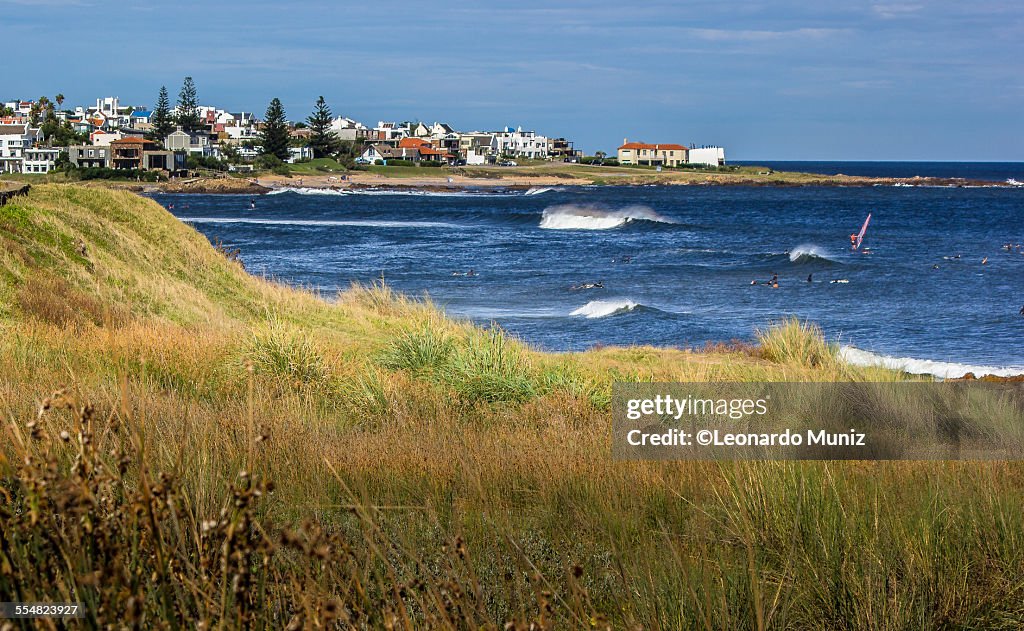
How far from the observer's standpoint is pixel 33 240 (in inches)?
701

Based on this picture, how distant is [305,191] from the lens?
117500 millimetres

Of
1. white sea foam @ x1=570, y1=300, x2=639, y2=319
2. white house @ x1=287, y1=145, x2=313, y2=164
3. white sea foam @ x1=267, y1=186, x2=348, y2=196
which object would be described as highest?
white house @ x1=287, y1=145, x2=313, y2=164

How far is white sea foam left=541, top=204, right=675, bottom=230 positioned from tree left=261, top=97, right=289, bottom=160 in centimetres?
8574

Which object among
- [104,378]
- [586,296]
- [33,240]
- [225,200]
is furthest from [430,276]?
[225,200]

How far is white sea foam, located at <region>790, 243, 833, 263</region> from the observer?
155 feet

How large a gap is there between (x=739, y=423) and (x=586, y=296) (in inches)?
1015

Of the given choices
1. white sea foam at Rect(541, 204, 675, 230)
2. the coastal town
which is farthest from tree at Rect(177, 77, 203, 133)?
white sea foam at Rect(541, 204, 675, 230)

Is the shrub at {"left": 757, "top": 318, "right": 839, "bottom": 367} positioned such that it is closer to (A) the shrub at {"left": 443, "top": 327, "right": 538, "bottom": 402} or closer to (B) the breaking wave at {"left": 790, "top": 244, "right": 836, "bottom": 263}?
(A) the shrub at {"left": 443, "top": 327, "right": 538, "bottom": 402}

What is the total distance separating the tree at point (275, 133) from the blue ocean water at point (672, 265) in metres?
58.6

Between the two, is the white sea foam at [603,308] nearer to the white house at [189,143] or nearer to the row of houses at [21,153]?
the row of houses at [21,153]

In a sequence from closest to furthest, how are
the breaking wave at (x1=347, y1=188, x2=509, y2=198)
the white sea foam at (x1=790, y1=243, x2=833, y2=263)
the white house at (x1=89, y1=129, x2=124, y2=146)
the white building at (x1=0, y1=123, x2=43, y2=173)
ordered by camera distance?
the white sea foam at (x1=790, y1=243, x2=833, y2=263)
the breaking wave at (x1=347, y1=188, x2=509, y2=198)
the white building at (x1=0, y1=123, x2=43, y2=173)
the white house at (x1=89, y1=129, x2=124, y2=146)

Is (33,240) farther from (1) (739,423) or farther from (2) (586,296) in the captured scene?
(2) (586,296)

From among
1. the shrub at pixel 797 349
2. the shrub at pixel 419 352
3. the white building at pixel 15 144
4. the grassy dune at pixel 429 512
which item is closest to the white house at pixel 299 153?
the white building at pixel 15 144

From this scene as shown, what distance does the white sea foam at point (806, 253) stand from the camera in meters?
47.1
